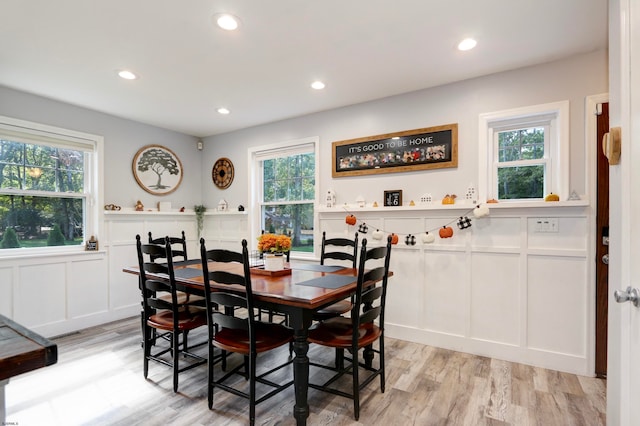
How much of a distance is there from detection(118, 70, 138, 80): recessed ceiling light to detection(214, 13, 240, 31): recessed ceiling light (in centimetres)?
122

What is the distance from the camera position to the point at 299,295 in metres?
1.94

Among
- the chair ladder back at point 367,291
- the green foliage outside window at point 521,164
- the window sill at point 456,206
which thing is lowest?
the chair ladder back at point 367,291

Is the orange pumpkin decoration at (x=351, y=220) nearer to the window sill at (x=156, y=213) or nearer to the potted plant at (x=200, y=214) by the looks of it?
the window sill at (x=156, y=213)

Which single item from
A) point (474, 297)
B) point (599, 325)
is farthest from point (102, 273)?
Answer: point (599, 325)

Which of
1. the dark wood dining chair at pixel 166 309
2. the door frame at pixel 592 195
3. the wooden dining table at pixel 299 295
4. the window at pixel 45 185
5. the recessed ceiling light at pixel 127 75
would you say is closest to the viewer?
the wooden dining table at pixel 299 295

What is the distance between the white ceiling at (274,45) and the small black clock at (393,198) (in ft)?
3.41

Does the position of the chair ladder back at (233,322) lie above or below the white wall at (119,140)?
below

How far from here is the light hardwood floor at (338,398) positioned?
6.75ft

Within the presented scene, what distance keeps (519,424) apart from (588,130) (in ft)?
7.31

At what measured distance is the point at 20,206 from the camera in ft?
11.1

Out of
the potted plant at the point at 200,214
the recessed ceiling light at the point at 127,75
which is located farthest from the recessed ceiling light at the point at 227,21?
the potted plant at the point at 200,214

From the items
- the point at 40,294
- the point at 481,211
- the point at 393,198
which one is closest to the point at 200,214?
the point at 40,294

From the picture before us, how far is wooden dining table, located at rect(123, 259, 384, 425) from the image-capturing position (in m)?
1.92

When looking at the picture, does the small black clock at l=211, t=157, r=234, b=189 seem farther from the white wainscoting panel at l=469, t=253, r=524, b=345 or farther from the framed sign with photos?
the white wainscoting panel at l=469, t=253, r=524, b=345
